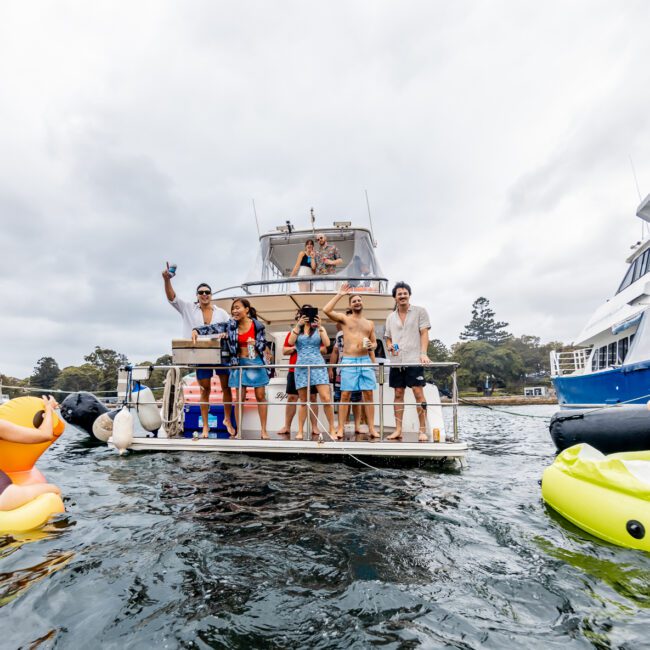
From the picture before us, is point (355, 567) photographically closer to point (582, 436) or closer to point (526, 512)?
point (526, 512)

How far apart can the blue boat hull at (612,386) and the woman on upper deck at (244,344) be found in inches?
253

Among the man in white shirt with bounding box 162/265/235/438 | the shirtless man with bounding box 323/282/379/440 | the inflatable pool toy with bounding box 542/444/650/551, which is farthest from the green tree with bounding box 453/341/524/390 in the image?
the inflatable pool toy with bounding box 542/444/650/551

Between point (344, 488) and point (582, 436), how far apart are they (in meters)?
4.01

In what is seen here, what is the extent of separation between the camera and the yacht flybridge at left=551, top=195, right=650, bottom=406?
9414 mm

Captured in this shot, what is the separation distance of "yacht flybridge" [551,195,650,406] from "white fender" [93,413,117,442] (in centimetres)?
1030

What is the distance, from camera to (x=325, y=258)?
A: 9484mm

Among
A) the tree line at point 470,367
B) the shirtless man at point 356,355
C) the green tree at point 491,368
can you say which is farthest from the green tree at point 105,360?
the shirtless man at point 356,355

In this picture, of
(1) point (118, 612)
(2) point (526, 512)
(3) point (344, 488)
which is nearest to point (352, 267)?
(3) point (344, 488)

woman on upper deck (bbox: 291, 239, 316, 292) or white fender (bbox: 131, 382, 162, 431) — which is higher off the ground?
woman on upper deck (bbox: 291, 239, 316, 292)

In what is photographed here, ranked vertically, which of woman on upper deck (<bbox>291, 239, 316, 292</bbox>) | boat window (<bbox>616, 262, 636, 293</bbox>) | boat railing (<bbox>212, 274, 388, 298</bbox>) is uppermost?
boat window (<bbox>616, 262, 636, 293</bbox>)

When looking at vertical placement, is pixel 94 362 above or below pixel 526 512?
above

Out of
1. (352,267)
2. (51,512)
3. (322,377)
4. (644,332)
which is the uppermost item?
(352,267)

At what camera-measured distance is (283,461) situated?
19.6 ft

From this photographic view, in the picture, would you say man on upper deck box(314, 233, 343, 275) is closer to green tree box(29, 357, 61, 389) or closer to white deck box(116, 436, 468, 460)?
white deck box(116, 436, 468, 460)
